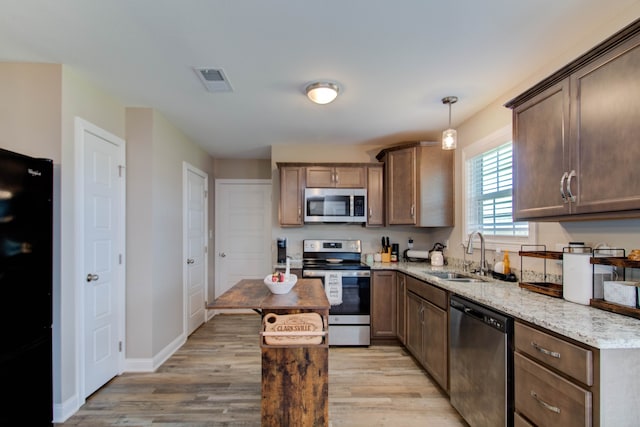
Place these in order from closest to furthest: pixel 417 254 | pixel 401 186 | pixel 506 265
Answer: pixel 506 265, pixel 401 186, pixel 417 254

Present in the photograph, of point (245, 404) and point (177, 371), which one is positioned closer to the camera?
point (245, 404)

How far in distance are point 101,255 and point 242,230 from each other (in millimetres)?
2528

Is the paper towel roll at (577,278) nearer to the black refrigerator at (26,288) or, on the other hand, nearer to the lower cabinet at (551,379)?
the lower cabinet at (551,379)

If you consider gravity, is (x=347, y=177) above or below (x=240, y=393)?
above

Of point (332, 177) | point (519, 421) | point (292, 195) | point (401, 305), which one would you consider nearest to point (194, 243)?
point (292, 195)

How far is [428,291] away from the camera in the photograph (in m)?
2.79

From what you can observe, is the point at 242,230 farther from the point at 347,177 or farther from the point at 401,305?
the point at 401,305

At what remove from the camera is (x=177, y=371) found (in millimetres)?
3014

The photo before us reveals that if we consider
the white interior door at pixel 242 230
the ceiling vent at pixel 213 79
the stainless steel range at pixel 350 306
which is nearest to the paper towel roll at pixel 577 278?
the stainless steel range at pixel 350 306

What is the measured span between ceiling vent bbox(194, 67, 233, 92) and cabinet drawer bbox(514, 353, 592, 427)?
2.59 metres

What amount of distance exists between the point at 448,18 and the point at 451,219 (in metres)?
2.43

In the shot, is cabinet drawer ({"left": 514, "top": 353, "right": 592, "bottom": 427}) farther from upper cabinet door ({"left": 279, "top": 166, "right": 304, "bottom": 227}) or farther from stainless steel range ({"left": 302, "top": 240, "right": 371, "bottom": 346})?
upper cabinet door ({"left": 279, "top": 166, "right": 304, "bottom": 227})

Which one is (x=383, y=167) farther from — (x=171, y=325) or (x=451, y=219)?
(x=171, y=325)

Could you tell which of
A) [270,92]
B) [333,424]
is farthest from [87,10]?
[333,424]
